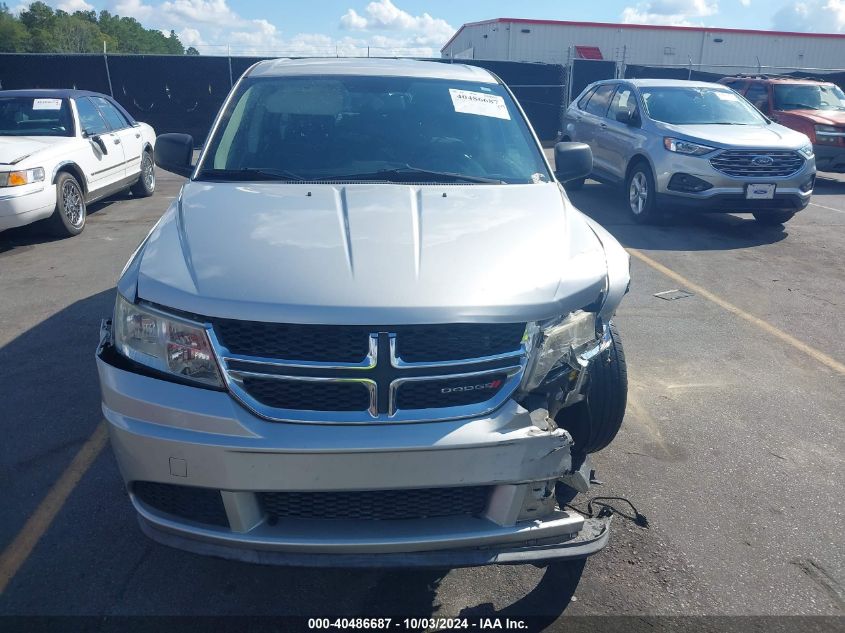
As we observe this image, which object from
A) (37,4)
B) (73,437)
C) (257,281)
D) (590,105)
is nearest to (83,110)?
(73,437)

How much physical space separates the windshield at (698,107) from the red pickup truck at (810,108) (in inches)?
143

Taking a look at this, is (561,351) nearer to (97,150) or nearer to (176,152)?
(176,152)

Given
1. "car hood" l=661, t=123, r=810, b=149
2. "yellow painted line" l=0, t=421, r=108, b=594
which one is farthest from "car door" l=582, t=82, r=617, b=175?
"yellow painted line" l=0, t=421, r=108, b=594

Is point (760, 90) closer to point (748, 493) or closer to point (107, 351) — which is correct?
point (748, 493)

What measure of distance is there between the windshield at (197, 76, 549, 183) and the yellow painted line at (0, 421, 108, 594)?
4.92 feet

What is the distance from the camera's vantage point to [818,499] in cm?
335

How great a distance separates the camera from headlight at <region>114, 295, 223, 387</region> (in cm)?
230

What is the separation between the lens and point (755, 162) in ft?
27.7

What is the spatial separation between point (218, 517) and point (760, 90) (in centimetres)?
1480

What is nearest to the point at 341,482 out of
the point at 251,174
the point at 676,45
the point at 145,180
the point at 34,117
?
the point at 251,174

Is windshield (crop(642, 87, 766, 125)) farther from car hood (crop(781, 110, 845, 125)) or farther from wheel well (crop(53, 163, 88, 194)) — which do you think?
wheel well (crop(53, 163, 88, 194))

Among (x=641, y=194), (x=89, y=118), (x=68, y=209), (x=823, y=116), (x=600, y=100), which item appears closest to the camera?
(x=68, y=209)

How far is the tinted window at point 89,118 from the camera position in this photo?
8914 mm

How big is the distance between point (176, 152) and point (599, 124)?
7.86 meters
